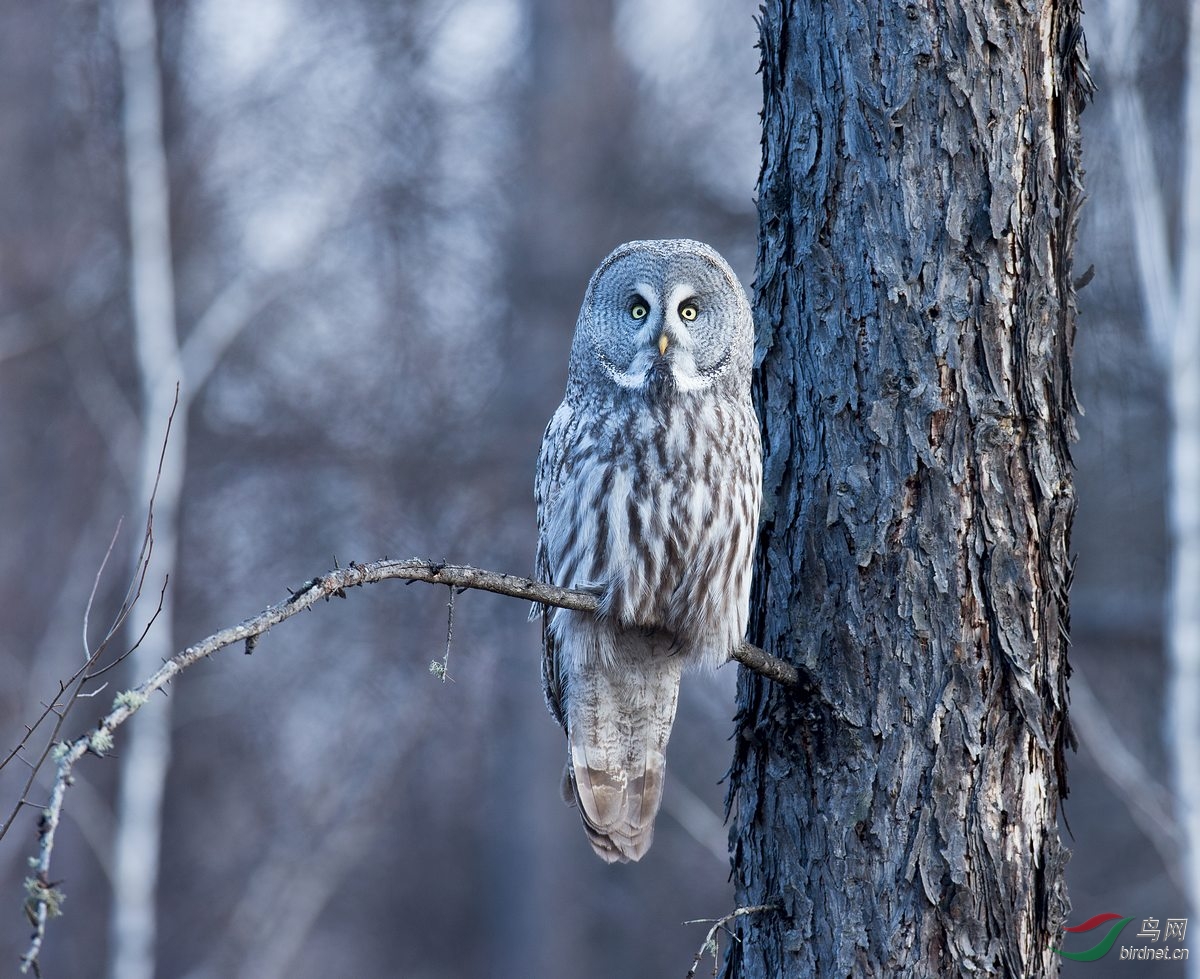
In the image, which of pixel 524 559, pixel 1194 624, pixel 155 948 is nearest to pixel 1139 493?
pixel 1194 624

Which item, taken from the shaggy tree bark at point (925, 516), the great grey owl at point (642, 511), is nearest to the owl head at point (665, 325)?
the great grey owl at point (642, 511)

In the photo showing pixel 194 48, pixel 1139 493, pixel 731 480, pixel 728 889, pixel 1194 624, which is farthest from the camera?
pixel 728 889

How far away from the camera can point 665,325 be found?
2.77m

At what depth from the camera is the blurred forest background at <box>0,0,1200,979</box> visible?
7.36m

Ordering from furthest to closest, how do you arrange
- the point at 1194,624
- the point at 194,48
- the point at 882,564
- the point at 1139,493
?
the point at 194,48, the point at 1139,493, the point at 1194,624, the point at 882,564

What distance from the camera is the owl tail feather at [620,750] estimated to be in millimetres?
2850

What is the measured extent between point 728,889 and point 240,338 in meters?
4.91

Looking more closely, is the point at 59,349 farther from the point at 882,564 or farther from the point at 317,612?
the point at 882,564

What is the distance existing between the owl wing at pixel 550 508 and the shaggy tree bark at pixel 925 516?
52 cm

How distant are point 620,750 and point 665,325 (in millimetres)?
954

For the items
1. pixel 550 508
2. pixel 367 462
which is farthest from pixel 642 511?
pixel 367 462

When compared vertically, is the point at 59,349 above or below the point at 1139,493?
above

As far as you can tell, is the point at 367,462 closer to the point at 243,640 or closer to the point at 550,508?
the point at 550,508

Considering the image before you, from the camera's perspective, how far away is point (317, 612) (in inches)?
361
